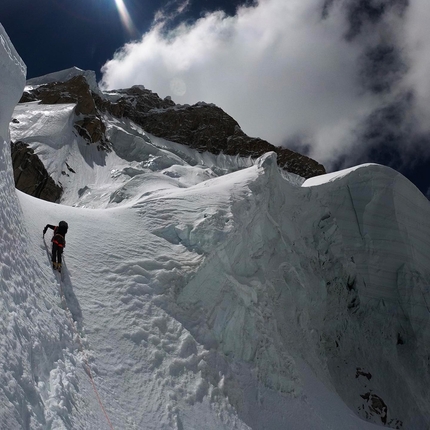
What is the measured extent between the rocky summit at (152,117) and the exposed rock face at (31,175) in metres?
13.5

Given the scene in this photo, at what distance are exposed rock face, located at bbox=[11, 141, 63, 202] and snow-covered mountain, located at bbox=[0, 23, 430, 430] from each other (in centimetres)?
2968

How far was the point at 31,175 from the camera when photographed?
38875 millimetres

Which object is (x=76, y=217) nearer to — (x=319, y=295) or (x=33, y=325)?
(x=33, y=325)

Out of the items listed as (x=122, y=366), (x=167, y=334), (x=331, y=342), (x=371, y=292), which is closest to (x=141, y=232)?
(x=167, y=334)

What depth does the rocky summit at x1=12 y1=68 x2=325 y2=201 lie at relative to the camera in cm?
5838

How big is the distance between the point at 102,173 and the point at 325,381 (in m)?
41.3

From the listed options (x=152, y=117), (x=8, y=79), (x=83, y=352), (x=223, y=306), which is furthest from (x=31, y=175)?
(x=152, y=117)

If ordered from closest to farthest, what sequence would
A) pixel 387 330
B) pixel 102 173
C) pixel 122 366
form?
1. pixel 122 366
2. pixel 387 330
3. pixel 102 173

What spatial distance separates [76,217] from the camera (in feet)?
32.7

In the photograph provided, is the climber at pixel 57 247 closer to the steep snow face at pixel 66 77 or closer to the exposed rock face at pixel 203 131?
the steep snow face at pixel 66 77

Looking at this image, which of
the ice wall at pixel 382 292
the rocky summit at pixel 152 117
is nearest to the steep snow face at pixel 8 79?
the ice wall at pixel 382 292

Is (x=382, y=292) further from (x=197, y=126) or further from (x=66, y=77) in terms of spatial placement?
(x=197, y=126)

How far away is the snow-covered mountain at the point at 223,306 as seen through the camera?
539cm

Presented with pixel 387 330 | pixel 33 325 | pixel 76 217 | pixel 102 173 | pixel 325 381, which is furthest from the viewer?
pixel 102 173
